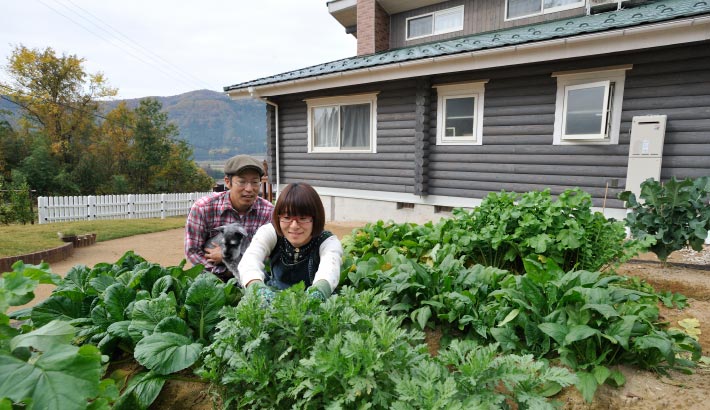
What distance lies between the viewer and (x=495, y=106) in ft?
23.8

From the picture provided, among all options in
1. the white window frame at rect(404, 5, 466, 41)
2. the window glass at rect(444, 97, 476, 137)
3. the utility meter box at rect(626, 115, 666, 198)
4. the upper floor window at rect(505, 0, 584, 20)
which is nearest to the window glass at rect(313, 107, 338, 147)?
the window glass at rect(444, 97, 476, 137)

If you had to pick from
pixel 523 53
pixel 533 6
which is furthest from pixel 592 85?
pixel 533 6

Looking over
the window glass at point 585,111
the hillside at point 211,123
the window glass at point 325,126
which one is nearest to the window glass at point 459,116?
the window glass at point 585,111

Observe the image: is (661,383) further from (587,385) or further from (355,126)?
(355,126)

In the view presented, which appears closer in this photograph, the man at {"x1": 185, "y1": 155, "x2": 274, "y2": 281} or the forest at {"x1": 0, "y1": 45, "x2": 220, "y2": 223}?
the man at {"x1": 185, "y1": 155, "x2": 274, "y2": 281}

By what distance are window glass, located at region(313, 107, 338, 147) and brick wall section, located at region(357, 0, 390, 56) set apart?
2832 millimetres

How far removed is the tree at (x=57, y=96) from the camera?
1094 inches

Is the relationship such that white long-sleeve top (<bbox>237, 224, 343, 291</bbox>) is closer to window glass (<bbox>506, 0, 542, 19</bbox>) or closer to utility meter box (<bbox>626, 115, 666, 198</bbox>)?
utility meter box (<bbox>626, 115, 666, 198</bbox>)

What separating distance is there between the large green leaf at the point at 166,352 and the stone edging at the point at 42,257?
243 inches

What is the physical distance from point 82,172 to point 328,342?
35.0 meters

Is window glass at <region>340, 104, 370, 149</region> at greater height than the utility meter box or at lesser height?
greater

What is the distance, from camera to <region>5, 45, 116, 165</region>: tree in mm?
27797

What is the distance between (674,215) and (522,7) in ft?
25.3

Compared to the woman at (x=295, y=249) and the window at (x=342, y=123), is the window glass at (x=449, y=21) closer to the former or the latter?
the window at (x=342, y=123)
